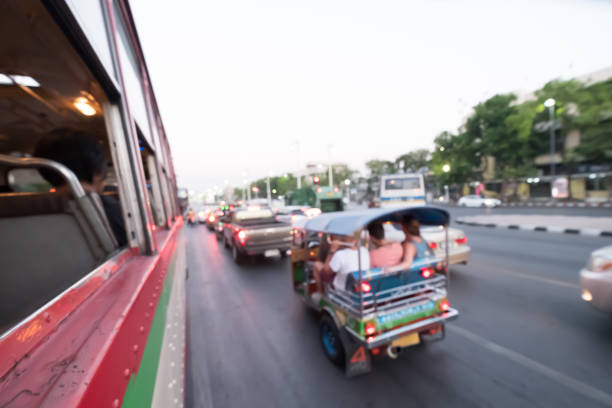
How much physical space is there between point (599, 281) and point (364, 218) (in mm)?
2915

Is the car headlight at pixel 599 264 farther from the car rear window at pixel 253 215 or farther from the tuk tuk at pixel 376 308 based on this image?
the car rear window at pixel 253 215

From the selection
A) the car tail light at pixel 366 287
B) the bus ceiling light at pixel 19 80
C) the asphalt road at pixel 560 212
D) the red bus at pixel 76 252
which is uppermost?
the bus ceiling light at pixel 19 80

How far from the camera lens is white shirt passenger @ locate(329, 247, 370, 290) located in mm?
3059

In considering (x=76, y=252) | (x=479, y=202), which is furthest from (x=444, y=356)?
(x=479, y=202)

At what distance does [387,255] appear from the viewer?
10.5 ft

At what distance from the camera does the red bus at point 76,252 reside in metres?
0.76

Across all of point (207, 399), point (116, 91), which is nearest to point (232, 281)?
point (207, 399)

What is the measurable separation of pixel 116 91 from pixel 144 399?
1967 millimetres

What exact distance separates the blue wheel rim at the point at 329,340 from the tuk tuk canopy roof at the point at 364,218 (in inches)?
47.0

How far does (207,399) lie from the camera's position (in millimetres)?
2727

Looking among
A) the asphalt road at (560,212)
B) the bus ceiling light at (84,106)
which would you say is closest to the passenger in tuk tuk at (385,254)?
the bus ceiling light at (84,106)

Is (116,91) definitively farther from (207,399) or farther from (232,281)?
(232,281)

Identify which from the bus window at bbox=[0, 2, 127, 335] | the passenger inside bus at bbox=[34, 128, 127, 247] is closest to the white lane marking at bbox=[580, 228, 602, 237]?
the bus window at bbox=[0, 2, 127, 335]

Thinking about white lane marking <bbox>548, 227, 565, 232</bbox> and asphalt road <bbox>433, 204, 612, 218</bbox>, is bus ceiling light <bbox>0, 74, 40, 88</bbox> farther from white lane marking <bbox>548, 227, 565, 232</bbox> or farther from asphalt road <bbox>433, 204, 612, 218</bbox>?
asphalt road <bbox>433, 204, 612, 218</bbox>
